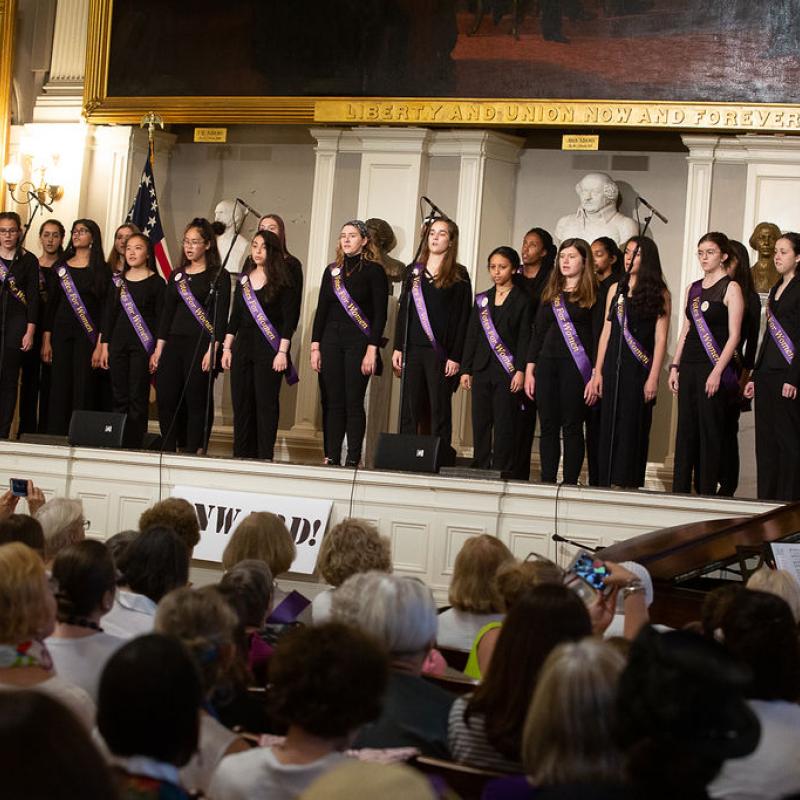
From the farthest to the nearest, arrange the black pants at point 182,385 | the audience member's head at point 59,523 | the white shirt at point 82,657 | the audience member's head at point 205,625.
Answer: the black pants at point 182,385, the audience member's head at point 59,523, the white shirt at point 82,657, the audience member's head at point 205,625

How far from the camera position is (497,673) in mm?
2512

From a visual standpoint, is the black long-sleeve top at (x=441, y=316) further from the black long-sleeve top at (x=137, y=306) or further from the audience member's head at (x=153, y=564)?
the audience member's head at (x=153, y=564)

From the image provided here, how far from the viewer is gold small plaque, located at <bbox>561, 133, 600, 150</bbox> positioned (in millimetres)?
9500

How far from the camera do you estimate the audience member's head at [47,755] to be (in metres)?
1.23

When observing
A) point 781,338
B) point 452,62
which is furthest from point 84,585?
point 452,62

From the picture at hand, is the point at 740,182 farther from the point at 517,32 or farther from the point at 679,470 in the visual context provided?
the point at 679,470

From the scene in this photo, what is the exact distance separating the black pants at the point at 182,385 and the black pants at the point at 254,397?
20 centimetres

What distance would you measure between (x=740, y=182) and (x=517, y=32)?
1872 mm

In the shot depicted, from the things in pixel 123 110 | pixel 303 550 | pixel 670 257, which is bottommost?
pixel 303 550

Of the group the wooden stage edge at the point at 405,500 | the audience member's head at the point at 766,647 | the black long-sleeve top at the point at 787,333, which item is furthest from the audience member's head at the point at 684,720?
the black long-sleeve top at the point at 787,333

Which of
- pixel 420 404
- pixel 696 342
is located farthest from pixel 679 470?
pixel 420 404

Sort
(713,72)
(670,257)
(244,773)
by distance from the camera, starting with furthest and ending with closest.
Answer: (670,257)
(713,72)
(244,773)

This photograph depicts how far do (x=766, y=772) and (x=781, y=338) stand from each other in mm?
5139

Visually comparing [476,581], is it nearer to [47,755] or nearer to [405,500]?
[47,755]
